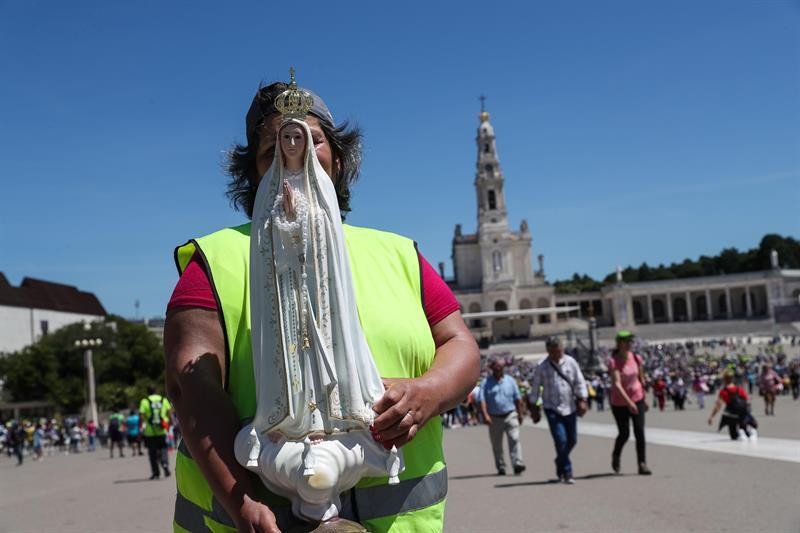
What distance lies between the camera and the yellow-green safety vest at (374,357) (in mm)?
1926

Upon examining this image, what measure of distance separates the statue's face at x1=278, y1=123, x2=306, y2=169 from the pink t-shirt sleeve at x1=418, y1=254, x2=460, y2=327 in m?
0.53

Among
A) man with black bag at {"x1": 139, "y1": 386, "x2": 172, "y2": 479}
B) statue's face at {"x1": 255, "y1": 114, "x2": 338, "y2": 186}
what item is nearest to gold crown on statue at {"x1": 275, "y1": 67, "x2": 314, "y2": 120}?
statue's face at {"x1": 255, "y1": 114, "x2": 338, "y2": 186}

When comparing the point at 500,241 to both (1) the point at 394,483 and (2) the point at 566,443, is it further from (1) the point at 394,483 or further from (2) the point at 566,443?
(1) the point at 394,483

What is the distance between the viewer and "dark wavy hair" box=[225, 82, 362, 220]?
7.23ft

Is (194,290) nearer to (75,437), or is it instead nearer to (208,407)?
(208,407)

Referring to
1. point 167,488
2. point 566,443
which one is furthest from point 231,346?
point 167,488

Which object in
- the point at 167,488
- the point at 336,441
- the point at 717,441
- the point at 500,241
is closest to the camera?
the point at 336,441

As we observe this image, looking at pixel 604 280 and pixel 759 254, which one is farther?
pixel 604 280

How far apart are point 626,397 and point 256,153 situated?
845cm

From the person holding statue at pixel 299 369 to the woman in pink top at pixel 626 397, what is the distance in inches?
330

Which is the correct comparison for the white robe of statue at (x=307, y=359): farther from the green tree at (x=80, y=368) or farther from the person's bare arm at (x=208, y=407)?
the green tree at (x=80, y=368)

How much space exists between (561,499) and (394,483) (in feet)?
22.6

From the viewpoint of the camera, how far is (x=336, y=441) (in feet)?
5.75

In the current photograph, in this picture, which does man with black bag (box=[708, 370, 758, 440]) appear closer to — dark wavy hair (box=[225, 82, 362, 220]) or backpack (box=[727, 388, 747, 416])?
backpack (box=[727, 388, 747, 416])
